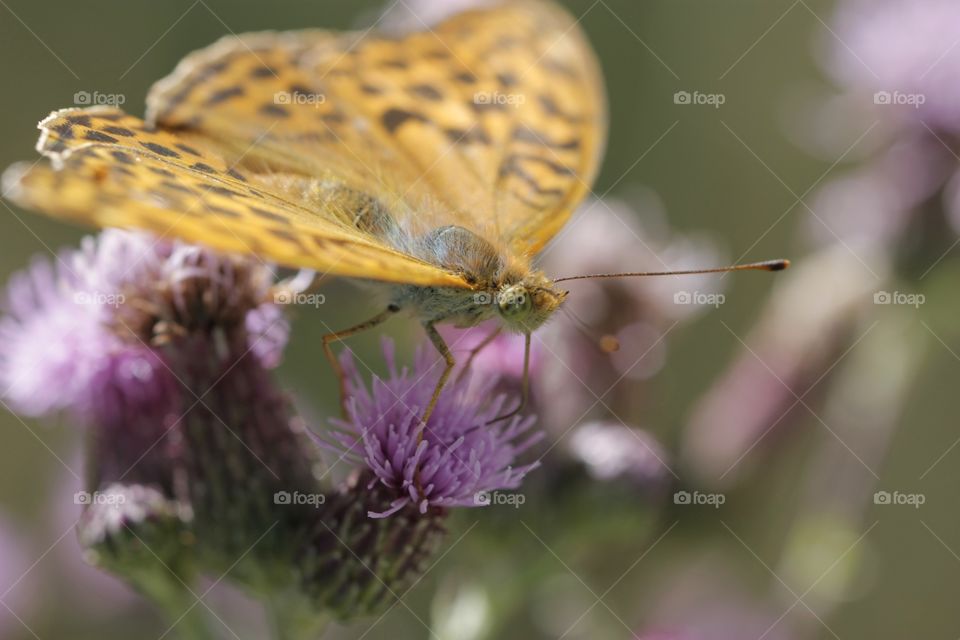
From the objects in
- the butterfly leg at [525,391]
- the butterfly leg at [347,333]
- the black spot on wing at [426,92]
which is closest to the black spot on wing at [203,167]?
the butterfly leg at [347,333]

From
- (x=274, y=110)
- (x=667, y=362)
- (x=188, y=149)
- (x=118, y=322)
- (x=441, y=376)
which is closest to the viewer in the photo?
(x=441, y=376)

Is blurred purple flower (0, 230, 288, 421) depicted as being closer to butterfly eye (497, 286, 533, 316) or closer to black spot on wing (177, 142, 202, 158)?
black spot on wing (177, 142, 202, 158)

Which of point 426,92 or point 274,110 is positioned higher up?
point 426,92

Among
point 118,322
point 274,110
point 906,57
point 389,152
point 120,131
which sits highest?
point 906,57

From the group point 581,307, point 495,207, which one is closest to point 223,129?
point 495,207

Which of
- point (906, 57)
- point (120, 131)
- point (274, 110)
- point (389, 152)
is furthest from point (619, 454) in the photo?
point (906, 57)

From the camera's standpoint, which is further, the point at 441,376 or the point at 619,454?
the point at 619,454

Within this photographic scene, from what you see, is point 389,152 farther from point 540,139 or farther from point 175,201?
point 175,201
